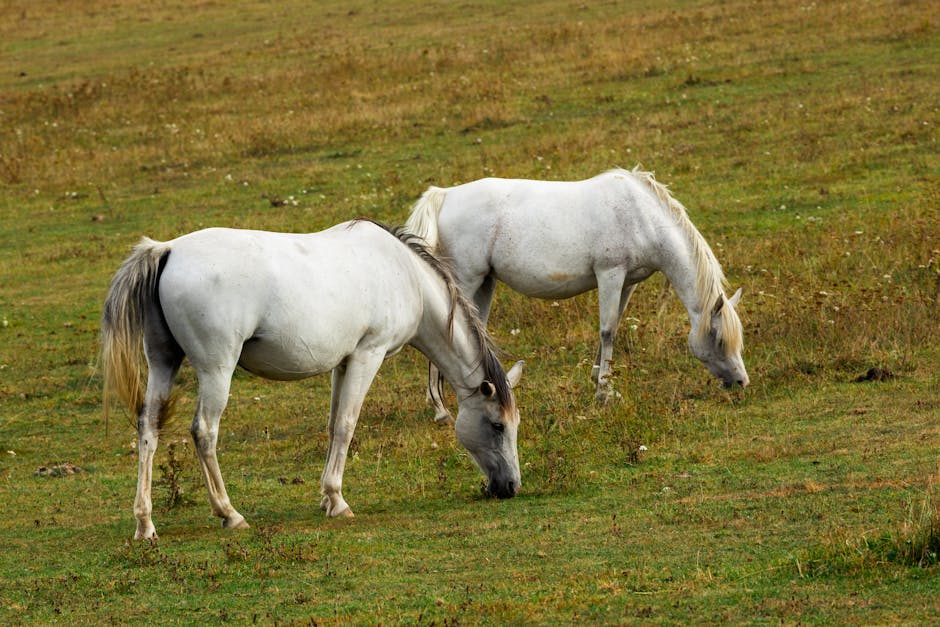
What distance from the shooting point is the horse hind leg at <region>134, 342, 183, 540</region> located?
309 inches

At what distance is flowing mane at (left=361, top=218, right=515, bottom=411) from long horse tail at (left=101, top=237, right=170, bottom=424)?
6.14 feet

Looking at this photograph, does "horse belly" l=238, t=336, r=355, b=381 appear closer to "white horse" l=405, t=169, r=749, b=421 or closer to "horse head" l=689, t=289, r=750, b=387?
"white horse" l=405, t=169, r=749, b=421

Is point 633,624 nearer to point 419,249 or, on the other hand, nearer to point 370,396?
point 419,249

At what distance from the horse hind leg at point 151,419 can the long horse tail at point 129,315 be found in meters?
0.14

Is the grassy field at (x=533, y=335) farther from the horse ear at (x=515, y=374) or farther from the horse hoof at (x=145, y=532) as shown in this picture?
the horse ear at (x=515, y=374)

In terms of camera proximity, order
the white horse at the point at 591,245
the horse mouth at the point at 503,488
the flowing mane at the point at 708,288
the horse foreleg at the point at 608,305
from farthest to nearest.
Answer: the horse foreleg at the point at 608,305 < the white horse at the point at 591,245 < the flowing mane at the point at 708,288 < the horse mouth at the point at 503,488

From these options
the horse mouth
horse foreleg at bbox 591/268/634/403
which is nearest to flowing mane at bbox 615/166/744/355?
horse foreleg at bbox 591/268/634/403

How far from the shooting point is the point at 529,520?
8.09m

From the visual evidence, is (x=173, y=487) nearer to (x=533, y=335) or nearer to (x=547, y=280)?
(x=547, y=280)

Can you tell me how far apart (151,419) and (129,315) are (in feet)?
2.21

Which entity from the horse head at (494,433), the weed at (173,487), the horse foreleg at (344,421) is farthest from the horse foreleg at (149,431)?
the horse head at (494,433)

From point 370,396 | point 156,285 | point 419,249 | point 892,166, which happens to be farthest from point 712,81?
point 156,285

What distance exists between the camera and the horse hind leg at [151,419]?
785cm

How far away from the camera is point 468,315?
30.1ft
